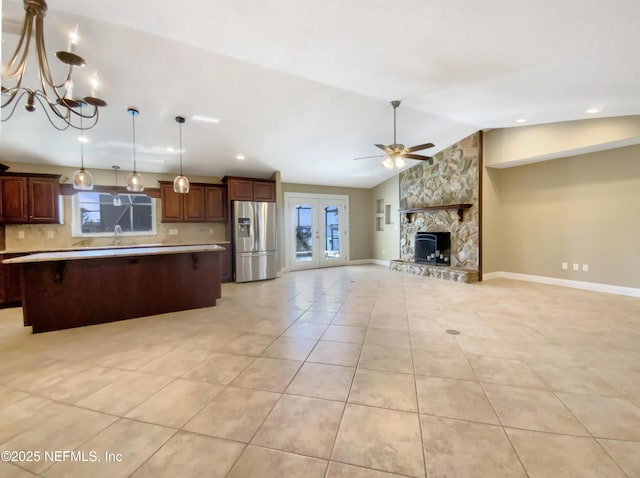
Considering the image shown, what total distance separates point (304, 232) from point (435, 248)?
11.3 feet

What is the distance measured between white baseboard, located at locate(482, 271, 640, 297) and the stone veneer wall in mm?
811

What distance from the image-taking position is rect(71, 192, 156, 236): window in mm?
5711

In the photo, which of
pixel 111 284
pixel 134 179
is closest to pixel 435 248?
pixel 134 179

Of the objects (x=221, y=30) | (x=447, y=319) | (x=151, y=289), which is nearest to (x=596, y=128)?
(x=447, y=319)

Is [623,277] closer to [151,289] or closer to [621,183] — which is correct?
[621,183]

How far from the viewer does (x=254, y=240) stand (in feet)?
21.5

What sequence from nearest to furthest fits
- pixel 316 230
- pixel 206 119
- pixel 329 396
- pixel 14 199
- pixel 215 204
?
pixel 329 396
pixel 206 119
pixel 14 199
pixel 215 204
pixel 316 230

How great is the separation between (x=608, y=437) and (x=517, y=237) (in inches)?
210

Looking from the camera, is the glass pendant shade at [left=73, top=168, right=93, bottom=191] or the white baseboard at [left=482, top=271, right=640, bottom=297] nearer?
the glass pendant shade at [left=73, top=168, right=93, bottom=191]

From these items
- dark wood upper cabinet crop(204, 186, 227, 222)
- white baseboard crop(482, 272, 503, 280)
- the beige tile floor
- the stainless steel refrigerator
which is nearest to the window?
dark wood upper cabinet crop(204, 186, 227, 222)

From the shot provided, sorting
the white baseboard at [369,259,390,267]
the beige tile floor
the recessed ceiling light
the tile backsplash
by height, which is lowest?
the beige tile floor

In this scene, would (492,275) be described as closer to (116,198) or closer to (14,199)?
(116,198)

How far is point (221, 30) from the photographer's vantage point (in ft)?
9.15

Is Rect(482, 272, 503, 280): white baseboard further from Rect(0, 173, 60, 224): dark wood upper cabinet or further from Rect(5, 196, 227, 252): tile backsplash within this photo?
Rect(0, 173, 60, 224): dark wood upper cabinet
